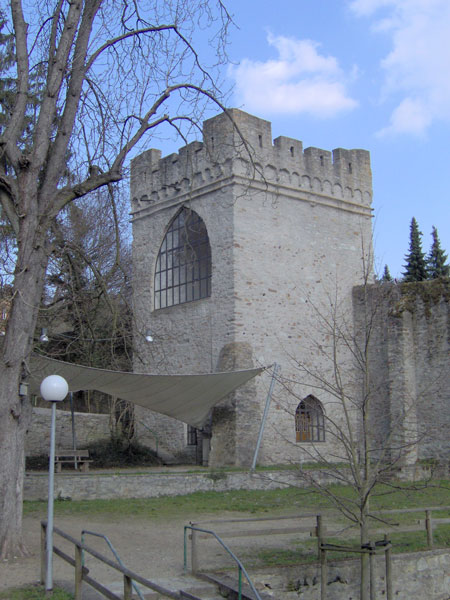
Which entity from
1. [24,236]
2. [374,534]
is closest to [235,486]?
[374,534]

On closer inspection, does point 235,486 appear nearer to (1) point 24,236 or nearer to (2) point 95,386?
(2) point 95,386

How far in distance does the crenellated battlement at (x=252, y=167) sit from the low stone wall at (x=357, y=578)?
33.9 ft

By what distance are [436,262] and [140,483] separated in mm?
20578

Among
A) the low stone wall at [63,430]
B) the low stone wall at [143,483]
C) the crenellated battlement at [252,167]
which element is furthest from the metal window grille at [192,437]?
the crenellated battlement at [252,167]

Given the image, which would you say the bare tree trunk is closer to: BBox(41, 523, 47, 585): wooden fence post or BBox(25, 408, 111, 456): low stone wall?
BBox(41, 523, 47, 585): wooden fence post

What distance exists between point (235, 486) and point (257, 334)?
13.4 feet

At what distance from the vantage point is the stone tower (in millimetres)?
16688

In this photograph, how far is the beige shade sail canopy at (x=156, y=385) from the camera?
13164 millimetres

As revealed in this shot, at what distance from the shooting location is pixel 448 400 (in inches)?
642

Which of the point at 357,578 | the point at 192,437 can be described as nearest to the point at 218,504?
the point at 357,578

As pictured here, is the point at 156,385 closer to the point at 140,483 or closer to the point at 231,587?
the point at 140,483

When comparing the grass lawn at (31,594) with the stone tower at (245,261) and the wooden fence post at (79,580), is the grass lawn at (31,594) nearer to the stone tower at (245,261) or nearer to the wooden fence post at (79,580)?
the wooden fence post at (79,580)

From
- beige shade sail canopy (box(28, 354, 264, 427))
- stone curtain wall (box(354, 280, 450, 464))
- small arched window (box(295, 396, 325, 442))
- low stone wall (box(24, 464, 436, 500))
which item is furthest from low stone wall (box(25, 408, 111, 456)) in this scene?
stone curtain wall (box(354, 280, 450, 464))

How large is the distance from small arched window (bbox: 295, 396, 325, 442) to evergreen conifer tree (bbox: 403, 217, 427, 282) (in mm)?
13236
